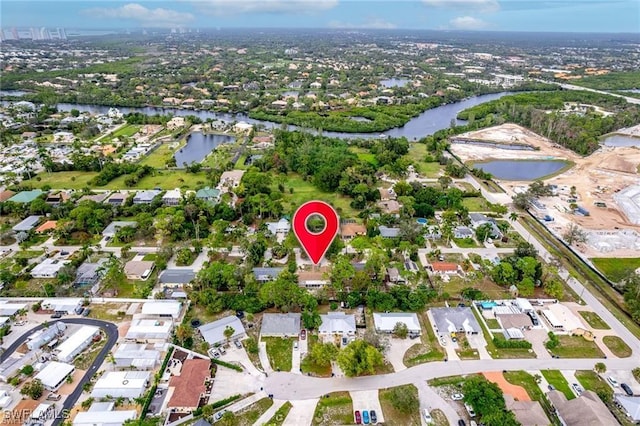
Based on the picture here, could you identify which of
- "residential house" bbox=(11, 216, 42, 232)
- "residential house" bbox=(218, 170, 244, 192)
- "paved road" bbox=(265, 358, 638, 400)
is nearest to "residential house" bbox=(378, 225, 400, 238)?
"paved road" bbox=(265, 358, 638, 400)

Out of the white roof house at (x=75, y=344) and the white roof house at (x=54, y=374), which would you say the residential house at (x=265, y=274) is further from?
the white roof house at (x=54, y=374)

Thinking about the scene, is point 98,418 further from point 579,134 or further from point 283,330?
point 579,134

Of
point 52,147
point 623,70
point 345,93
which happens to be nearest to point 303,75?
point 345,93

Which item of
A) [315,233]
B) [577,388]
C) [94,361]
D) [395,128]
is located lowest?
[94,361]

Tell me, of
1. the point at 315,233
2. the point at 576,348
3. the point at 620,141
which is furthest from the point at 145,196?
the point at 620,141

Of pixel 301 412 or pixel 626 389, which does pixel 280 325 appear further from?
pixel 626 389
